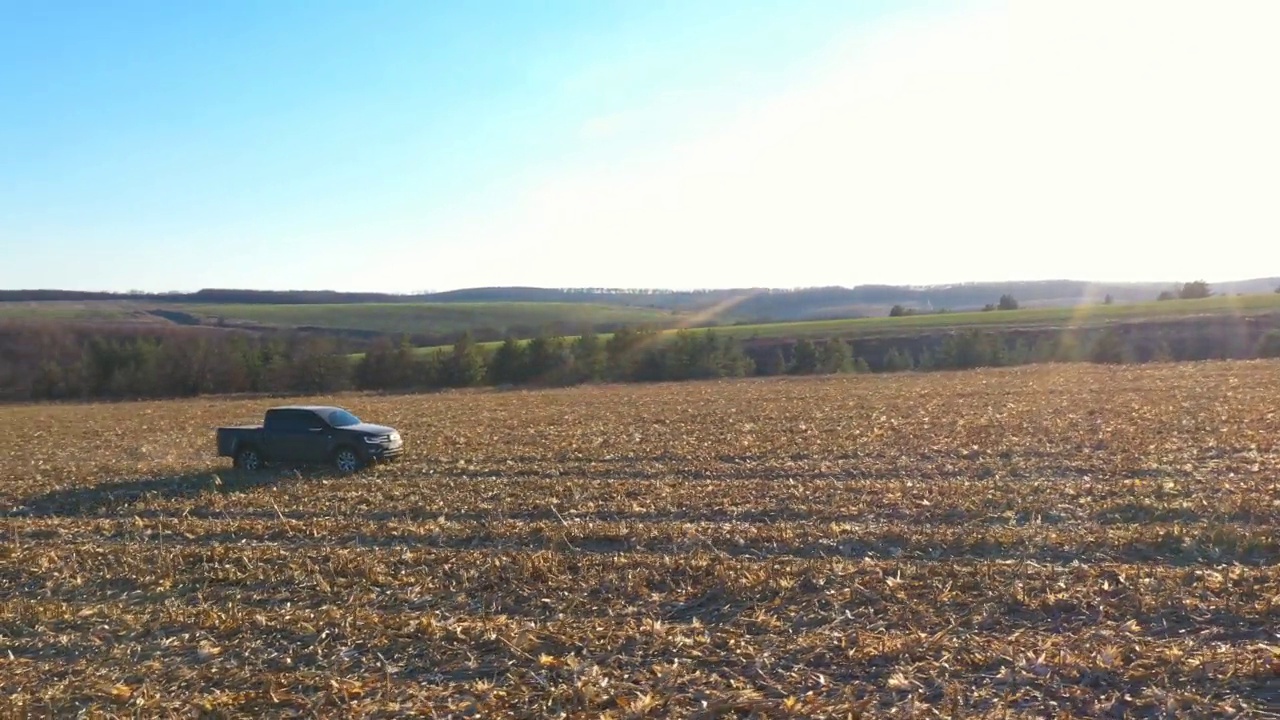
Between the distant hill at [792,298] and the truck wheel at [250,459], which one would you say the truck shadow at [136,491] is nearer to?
the truck wheel at [250,459]

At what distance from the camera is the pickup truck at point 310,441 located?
65.1 ft

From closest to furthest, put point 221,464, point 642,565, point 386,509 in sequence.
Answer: point 642,565 < point 386,509 < point 221,464

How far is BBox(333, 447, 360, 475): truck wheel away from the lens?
1986 centimetres

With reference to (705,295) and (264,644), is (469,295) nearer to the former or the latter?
(705,295)

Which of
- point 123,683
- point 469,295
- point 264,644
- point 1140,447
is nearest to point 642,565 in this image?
point 264,644

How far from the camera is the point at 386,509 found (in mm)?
15242

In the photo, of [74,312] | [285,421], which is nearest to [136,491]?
[285,421]

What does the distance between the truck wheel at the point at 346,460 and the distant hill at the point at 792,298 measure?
88441mm

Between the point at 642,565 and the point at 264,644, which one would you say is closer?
the point at 264,644

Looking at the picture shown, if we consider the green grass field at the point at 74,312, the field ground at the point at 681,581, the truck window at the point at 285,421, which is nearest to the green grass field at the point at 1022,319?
the truck window at the point at 285,421

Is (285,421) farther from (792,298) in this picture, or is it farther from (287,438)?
(792,298)

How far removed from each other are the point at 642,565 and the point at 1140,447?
12.4 m

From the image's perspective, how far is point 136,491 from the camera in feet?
60.0

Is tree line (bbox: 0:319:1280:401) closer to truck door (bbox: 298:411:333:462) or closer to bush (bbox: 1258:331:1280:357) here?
bush (bbox: 1258:331:1280:357)
